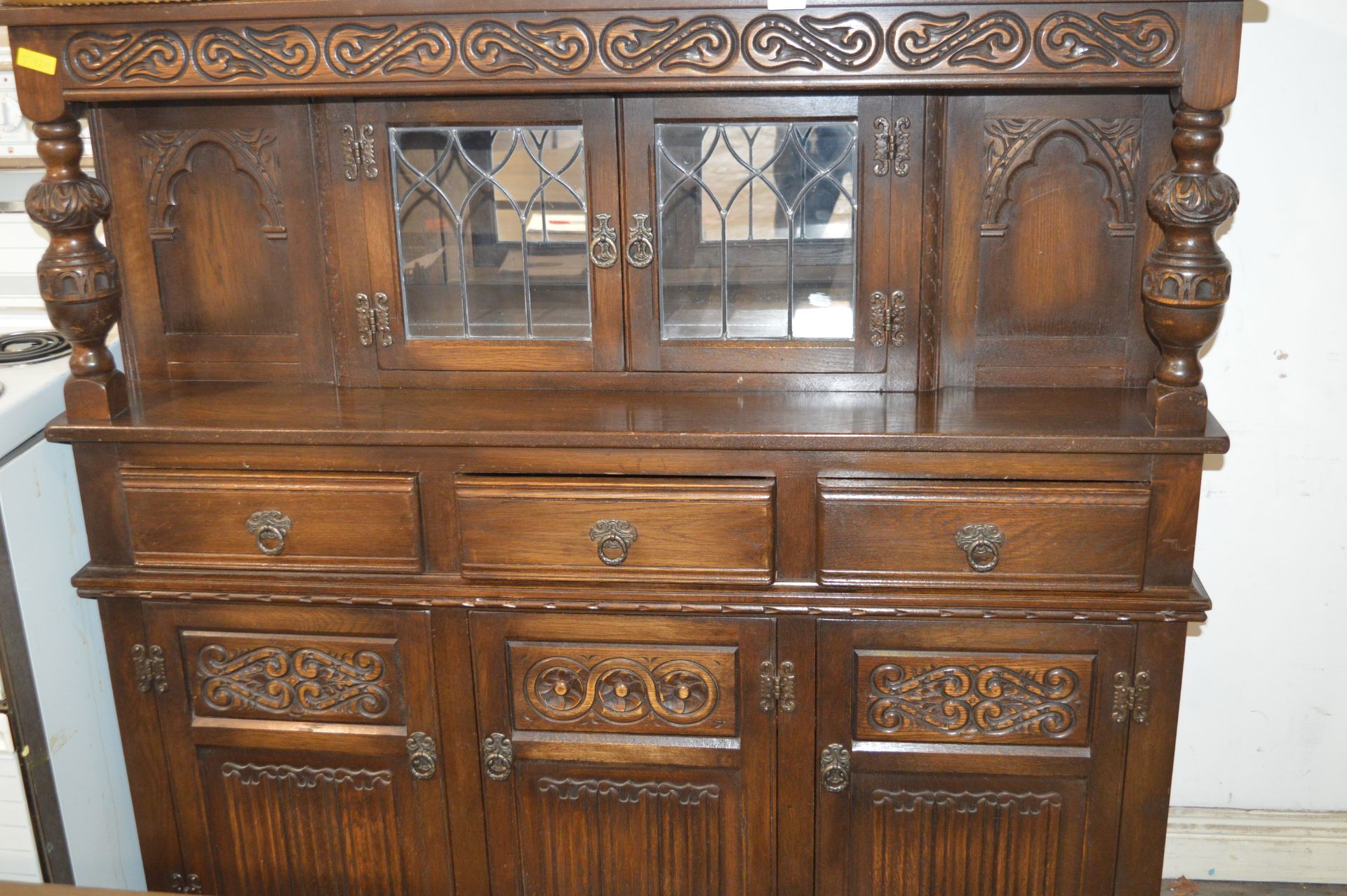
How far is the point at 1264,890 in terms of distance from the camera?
2.59 m

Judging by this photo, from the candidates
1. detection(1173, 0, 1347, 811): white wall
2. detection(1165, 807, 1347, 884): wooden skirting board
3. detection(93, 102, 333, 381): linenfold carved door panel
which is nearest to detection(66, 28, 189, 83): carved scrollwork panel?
detection(93, 102, 333, 381): linenfold carved door panel

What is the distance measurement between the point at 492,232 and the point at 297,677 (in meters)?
0.88

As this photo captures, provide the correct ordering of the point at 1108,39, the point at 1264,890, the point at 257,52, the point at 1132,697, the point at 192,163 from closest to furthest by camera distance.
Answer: the point at 1108,39
the point at 257,52
the point at 1132,697
the point at 192,163
the point at 1264,890

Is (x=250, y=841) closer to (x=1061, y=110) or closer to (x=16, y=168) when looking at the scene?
(x=16, y=168)

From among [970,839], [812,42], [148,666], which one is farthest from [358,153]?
[970,839]

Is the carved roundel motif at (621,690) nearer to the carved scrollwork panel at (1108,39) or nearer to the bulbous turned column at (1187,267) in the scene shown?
the bulbous turned column at (1187,267)

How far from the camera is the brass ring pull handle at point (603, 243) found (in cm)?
214

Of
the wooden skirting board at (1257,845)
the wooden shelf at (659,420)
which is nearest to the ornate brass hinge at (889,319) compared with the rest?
the wooden shelf at (659,420)

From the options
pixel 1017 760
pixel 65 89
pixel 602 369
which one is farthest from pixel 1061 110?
pixel 65 89

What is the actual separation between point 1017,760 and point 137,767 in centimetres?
159

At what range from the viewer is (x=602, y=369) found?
7.30ft

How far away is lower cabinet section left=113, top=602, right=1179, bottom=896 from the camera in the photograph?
6.67 ft

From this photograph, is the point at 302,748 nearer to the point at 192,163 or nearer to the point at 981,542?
the point at 192,163

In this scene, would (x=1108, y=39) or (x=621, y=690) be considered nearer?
(x=1108, y=39)
